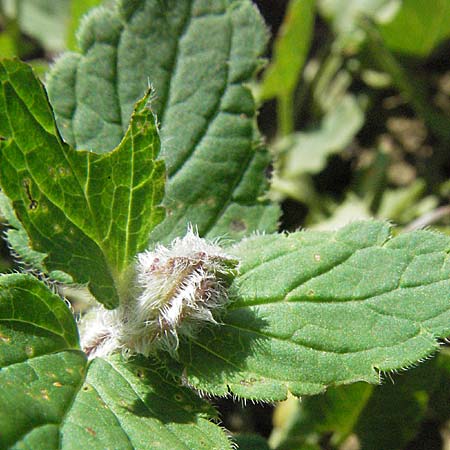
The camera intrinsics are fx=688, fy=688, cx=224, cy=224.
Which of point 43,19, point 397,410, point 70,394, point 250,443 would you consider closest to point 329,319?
point 70,394

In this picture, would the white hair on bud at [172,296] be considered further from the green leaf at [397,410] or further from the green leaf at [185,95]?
the green leaf at [397,410]

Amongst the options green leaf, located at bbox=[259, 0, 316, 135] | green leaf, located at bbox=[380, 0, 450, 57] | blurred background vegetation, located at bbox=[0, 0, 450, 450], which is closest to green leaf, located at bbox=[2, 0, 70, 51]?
blurred background vegetation, located at bbox=[0, 0, 450, 450]

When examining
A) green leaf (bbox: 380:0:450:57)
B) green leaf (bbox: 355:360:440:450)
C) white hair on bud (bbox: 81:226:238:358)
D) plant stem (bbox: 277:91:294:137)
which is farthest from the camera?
plant stem (bbox: 277:91:294:137)

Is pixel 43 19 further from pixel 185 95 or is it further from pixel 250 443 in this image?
pixel 250 443

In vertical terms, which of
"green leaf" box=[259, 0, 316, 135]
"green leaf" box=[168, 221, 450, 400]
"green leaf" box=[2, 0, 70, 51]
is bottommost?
"green leaf" box=[2, 0, 70, 51]

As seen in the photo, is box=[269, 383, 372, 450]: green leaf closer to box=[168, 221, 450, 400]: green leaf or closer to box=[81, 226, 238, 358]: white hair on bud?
box=[168, 221, 450, 400]: green leaf

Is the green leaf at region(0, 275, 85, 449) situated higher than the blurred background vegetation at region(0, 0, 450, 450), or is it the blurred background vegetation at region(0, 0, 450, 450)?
the blurred background vegetation at region(0, 0, 450, 450)
